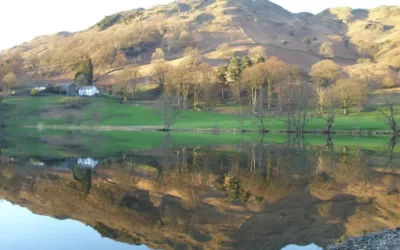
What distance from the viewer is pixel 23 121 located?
97.4 metres

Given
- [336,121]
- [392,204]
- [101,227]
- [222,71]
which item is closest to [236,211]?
[101,227]

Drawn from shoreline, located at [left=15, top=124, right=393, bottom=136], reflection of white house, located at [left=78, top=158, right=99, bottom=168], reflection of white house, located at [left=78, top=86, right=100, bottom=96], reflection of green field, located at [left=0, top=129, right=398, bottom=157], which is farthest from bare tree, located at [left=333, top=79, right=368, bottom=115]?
reflection of white house, located at [left=78, top=86, right=100, bottom=96]

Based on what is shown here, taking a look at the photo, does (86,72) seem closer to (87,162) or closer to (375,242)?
(87,162)

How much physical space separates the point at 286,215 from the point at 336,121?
72.0 meters

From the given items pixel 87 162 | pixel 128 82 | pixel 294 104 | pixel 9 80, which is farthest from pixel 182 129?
pixel 9 80

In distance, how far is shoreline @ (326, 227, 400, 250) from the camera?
42.4 feet

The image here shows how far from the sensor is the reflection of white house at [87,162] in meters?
34.3

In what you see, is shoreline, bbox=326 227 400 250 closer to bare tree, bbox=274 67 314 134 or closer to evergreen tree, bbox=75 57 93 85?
bare tree, bbox=274 67 314 134

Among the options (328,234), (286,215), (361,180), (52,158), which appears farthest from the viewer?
(52,158)

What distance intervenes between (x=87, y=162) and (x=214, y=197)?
689 inches

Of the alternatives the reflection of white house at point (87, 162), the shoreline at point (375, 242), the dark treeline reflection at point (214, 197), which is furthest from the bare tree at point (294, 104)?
the shoreline at point (375, 242)

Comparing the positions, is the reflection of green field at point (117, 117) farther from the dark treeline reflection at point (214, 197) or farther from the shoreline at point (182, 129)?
the dark treeline reflection at point (214, 197)

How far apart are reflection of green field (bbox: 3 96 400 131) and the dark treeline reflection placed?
48.4m

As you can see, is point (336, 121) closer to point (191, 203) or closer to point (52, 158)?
point (52, 158)
